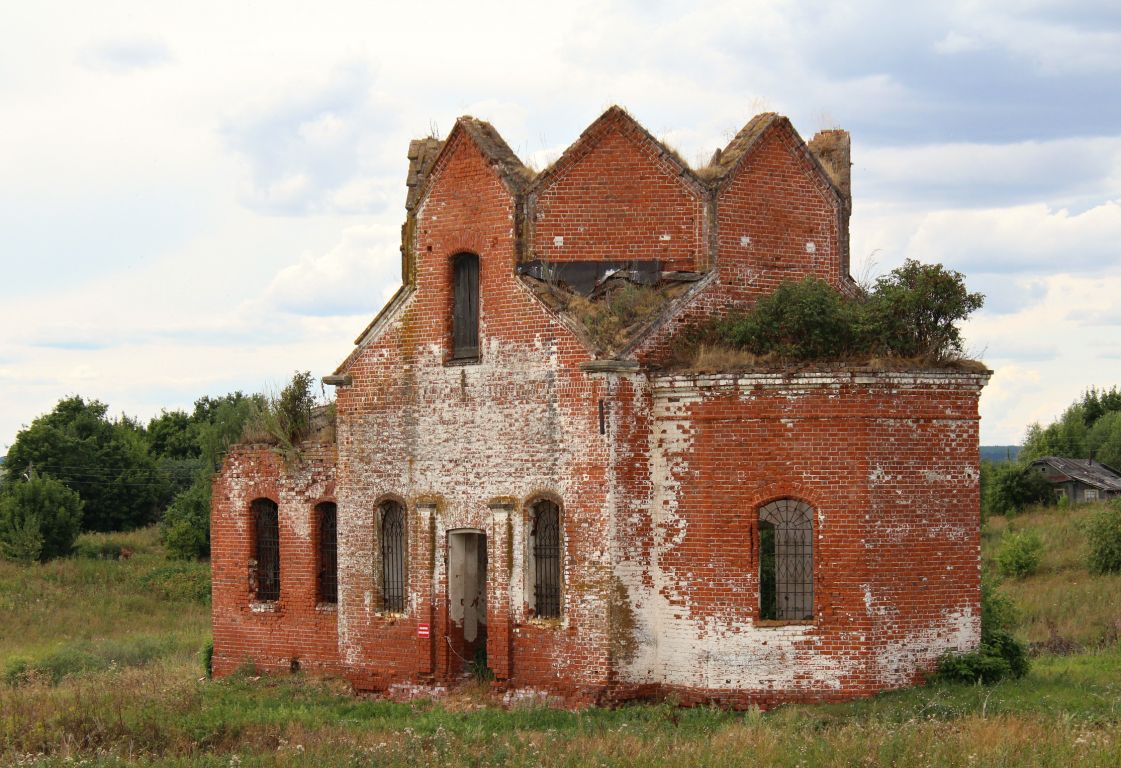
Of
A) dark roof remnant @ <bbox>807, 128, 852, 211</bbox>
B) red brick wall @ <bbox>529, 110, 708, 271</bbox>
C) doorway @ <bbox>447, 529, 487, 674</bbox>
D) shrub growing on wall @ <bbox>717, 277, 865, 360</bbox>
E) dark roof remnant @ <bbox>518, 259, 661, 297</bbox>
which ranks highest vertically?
dark roof remnant @ <bbox>807, 128, 852, 211</bbox>

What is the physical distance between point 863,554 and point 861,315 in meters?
2.92

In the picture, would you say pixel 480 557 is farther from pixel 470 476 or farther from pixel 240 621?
pixel 240 621

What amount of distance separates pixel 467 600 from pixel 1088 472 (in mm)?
42618

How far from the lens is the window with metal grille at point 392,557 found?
18047 mm

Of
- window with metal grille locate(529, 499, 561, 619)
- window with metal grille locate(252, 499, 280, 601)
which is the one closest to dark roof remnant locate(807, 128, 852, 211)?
window with metal grille locate(529, 499, 561, 619)

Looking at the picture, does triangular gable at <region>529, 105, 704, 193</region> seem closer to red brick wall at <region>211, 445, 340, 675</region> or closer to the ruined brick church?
the ruined brick church

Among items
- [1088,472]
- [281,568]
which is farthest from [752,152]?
[1088,472]

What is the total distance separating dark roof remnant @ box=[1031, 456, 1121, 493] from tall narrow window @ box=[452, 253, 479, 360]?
38581 millimetres

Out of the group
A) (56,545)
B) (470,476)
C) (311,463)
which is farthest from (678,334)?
(56,545)

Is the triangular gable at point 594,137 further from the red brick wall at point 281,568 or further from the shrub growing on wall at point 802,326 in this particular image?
the red brick wall at point 281,568

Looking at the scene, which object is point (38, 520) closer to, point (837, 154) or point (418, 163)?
point (418, 163)

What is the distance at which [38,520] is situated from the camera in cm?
3956

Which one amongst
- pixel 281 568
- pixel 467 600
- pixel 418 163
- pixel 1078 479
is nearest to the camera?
pixel 467 600

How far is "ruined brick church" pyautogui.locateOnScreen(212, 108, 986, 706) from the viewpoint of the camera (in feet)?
50.1
